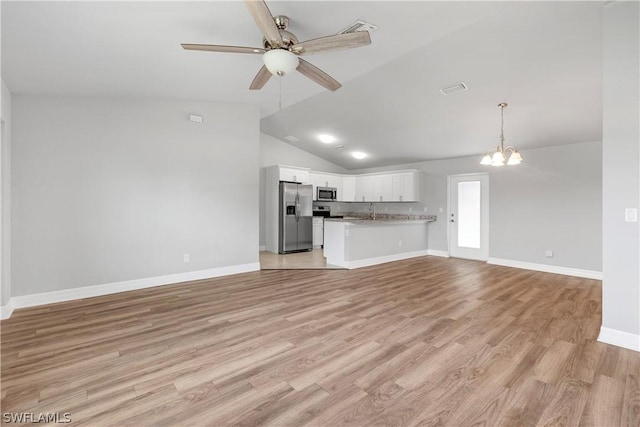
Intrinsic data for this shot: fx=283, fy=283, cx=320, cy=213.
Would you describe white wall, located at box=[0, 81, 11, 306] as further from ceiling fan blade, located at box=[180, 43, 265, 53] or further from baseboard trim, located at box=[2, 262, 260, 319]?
ceiling fan blade, located at box=[180, 43, 265, 53]

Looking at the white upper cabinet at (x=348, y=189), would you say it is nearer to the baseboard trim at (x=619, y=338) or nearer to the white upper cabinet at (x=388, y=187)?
the white upper cabinet at (x=388, y=187)

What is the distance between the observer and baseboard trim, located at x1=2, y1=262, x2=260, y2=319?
3.40 meters

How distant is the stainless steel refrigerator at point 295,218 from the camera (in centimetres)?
711

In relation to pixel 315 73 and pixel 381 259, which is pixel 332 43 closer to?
pixel 315 73

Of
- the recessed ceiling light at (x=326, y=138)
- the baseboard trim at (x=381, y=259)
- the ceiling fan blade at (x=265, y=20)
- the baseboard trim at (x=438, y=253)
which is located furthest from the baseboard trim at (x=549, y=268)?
the ceiling fan blade at (x=265, y=20)

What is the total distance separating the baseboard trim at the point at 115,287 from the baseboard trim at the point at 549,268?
17.0 feet

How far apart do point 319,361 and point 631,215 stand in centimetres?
295

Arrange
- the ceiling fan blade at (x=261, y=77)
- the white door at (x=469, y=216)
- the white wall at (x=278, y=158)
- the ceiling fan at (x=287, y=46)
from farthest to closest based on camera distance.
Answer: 1. the white wall at (x=278, y=158)
2. the white door at (x=469, y=216)
3. the ceiling fan blade at (x=261, y=77)
4. the ceiling fan at (x=287, y=46)

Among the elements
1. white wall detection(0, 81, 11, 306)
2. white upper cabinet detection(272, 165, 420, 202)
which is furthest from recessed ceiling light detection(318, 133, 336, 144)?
white wall detection(0, 81, 11, 306)

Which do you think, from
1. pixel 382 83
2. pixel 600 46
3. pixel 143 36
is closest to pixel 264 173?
pixel 382 83

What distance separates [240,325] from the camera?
2.90 metres

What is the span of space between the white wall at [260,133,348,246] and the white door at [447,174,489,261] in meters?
3.87

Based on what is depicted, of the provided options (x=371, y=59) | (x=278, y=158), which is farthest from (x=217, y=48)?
(x=278, y=158)

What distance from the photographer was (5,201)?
3182 millimetres
